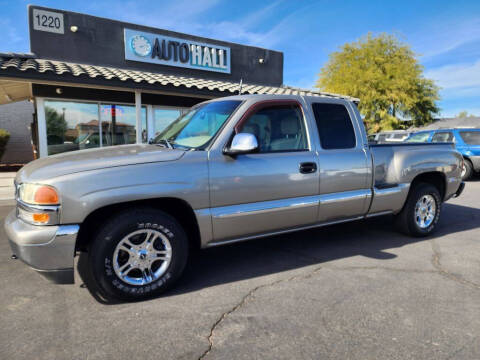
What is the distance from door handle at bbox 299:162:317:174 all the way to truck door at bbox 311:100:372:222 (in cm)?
10

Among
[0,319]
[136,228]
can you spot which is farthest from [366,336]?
[0,319]

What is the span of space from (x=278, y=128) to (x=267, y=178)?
611mm

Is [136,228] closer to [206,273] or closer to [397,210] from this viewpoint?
[206,273]

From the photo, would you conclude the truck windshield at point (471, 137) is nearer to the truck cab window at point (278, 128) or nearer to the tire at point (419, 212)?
the tire at point (419, 212)

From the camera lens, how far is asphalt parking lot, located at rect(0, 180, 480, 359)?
7.27 feet

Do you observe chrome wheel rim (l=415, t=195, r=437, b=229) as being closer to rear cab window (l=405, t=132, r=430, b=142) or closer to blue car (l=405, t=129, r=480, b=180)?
blue car (l=405, t=129, r=480, b=180)

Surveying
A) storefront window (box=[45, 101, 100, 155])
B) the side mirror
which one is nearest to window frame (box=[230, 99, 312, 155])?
the side mirror

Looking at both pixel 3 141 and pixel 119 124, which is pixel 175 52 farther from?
pixel 3 141

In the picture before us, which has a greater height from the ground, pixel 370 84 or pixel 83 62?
pixel 370 84

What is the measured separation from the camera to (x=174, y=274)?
296 cm

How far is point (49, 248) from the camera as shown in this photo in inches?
98.7

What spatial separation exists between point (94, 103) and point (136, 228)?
9237 mm

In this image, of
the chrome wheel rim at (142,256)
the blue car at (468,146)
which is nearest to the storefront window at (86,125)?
the chrome wheel rim at (142,256)

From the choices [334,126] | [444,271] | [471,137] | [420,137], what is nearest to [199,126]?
[334,126]
